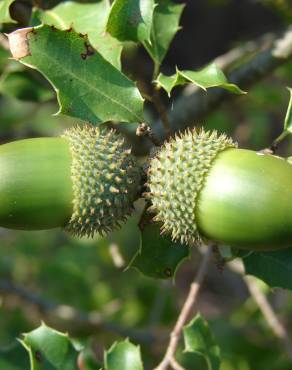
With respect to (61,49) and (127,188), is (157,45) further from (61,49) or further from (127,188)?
(127,188)

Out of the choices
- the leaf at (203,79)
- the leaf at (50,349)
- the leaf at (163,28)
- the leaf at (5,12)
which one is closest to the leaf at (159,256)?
the leaf at (50,349)

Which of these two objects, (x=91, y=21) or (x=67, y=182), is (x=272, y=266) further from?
(x=91, y=21)

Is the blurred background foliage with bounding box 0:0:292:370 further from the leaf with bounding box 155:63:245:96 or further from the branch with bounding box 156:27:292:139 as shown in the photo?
the leaf with bounding box 155:63:245:96

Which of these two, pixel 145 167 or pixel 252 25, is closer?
pixel 145 167

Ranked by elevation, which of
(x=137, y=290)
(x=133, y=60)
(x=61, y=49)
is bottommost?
(x=137, y=290)

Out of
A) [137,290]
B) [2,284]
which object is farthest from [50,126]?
[2,284]

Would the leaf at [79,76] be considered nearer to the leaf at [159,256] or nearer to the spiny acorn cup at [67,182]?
the spiny acorn cup at [67,182]

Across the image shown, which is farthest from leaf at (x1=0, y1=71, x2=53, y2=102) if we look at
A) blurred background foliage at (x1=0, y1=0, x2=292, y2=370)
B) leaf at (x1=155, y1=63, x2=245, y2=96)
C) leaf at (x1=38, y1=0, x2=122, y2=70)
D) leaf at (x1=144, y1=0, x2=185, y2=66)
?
leaf at (x1=155, y1=63, x2=245, y2=96)

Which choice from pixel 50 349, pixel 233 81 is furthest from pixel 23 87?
pixel 50 349
